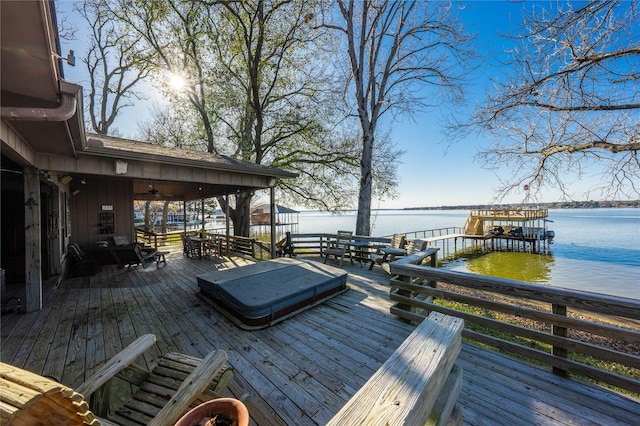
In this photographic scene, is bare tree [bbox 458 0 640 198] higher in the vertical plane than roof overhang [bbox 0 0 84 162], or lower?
higher

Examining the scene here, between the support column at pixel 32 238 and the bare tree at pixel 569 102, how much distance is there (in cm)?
833

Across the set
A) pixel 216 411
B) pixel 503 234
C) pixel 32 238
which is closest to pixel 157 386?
pixel 216 411

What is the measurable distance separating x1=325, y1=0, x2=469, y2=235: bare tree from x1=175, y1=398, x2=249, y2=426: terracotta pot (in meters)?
7.94

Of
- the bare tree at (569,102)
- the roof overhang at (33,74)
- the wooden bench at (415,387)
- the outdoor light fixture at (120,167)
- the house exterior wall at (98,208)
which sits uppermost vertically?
the bare tree at (569,102)

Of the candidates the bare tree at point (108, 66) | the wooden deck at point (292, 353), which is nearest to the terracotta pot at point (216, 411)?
the wooden deck at point (292, 353)

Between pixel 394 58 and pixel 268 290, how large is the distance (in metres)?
10.1

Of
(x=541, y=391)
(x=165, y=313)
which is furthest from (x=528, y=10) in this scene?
(x=165, y=313)

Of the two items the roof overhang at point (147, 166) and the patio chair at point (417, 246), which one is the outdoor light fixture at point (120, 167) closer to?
the roof overhang at point (147, 166)

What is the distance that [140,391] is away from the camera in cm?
191

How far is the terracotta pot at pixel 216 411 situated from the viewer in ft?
3.59

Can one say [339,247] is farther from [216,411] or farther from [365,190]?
[216,411]

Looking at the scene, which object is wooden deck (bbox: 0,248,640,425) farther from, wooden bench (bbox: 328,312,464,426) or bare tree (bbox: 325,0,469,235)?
bare tree (bbox: 325,0,469,235)

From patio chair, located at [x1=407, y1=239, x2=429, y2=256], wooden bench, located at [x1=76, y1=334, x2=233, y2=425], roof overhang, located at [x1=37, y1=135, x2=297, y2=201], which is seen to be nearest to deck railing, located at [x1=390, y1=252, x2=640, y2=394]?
patio chair, located at [x1=407, y1=239, x2=429, y2=256]

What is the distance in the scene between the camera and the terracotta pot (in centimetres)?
109
